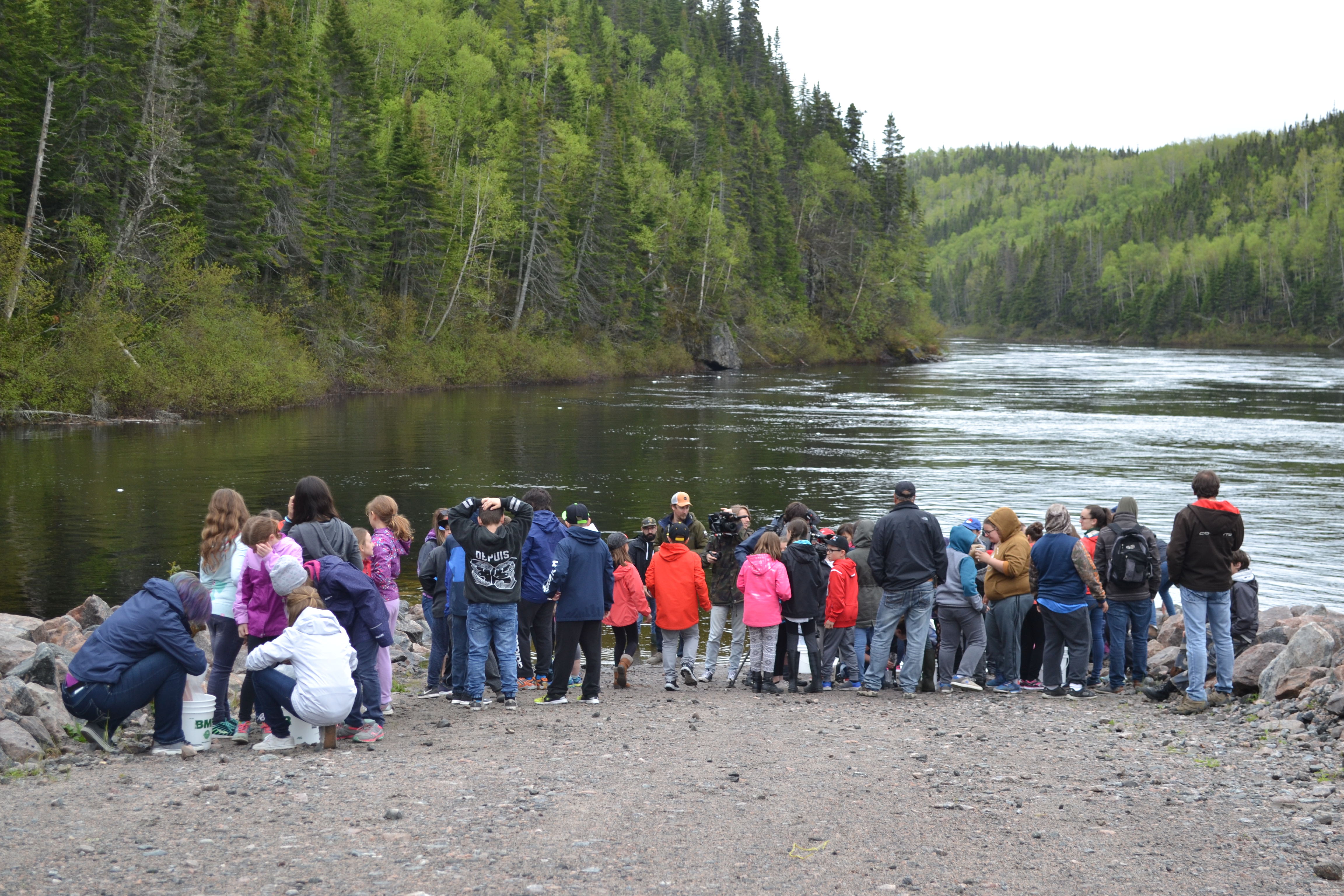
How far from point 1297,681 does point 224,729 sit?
9.37m

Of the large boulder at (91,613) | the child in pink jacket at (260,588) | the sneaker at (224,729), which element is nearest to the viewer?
the child in pink jacket at (260,588)

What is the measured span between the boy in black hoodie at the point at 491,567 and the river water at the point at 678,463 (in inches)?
351

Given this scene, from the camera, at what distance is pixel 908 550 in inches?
415

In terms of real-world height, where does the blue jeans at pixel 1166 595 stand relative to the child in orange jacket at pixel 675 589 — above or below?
below

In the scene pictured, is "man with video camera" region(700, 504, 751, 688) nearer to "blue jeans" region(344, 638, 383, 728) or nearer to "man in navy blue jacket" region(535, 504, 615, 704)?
"man in navy blue jacket" region(535, 504, 615, 704)

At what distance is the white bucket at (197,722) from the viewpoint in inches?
308

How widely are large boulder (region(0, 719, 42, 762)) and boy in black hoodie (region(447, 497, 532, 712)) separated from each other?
345 cm

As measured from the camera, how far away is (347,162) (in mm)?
58125

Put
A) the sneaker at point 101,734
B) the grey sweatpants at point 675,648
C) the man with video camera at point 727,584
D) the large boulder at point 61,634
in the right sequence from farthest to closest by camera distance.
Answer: the large boulder at point 61,634 < the man with video camera at point 727,584 < the grey sweatpants at point 675,648 < the sneaker at point 101,734

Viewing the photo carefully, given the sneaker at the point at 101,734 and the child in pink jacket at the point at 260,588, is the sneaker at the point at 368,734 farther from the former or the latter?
the sneaker at the point at 101,734

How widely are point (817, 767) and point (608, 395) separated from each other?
5162cm

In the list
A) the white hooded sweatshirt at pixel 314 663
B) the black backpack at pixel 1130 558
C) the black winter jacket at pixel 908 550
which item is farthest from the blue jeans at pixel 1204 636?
the white hooded sweatshirt at pixel 314 663

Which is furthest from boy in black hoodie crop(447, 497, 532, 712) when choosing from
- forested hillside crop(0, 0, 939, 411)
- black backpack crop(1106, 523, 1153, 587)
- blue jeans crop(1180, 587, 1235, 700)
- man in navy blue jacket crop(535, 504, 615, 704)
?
forested hillside crop(0, 0, 939, 411)

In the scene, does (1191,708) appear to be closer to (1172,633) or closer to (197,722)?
(1172,633)
